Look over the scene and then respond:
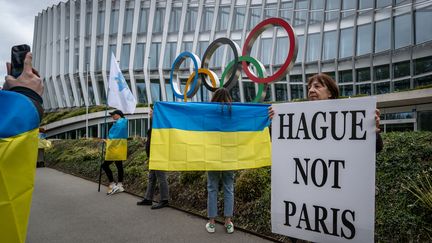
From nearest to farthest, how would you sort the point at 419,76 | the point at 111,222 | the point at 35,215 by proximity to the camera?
the point at 111,222
the point at 35,215
the point at 419,76

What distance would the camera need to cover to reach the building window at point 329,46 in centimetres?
2965

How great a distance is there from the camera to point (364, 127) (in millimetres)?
2750

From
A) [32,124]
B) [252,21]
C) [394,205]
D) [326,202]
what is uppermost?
[252,21]

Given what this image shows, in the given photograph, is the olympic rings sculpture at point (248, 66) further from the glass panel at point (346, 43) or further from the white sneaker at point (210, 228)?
the glass panel at point (346, 43)

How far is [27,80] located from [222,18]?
35.6 meters

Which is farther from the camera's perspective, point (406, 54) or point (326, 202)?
point (406, 54)

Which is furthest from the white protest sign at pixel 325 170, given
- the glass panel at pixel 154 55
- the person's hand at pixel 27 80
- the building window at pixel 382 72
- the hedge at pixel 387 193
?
the glass panel at pixel 154 55

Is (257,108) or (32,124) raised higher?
(257,108)

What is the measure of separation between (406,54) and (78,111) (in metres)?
32.4

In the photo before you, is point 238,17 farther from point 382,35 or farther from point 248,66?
point 248,66

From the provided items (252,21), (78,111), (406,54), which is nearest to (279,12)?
(252,21)

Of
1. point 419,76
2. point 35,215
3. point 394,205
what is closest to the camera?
point 394,205

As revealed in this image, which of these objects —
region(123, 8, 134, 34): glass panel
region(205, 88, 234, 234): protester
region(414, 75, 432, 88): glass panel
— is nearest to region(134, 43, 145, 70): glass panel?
region(123, 8, 134, 34): glass panel

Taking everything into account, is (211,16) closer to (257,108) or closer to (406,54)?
(406,54)
